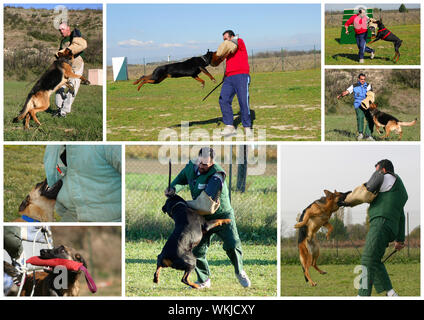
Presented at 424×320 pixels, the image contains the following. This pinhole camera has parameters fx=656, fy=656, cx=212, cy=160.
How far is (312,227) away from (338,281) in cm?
73

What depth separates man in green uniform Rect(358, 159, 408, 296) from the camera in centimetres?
739

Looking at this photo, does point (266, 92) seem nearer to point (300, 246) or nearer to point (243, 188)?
point (243, 188)

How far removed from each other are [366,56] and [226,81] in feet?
7.29

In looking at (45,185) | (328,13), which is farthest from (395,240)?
(45,185)

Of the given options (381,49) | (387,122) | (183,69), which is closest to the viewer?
(183,69)

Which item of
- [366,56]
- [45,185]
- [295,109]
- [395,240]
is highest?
[366,56]

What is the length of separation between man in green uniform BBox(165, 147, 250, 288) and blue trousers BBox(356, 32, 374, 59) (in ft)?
10.4

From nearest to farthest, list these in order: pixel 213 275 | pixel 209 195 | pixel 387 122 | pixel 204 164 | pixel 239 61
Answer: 1. pixel 209 195
2. pixel 204 164
3. pixel 213 275
4. pixel 239 61
5. pixel 387 122

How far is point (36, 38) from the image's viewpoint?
30.8ft

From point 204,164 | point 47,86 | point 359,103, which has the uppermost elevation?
point 47,86

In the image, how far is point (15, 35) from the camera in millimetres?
9359

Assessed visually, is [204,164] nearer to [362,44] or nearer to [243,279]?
[243,279]

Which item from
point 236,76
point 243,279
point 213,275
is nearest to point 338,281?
point 243,279

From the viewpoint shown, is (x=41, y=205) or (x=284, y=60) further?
(x=284, y=60)
